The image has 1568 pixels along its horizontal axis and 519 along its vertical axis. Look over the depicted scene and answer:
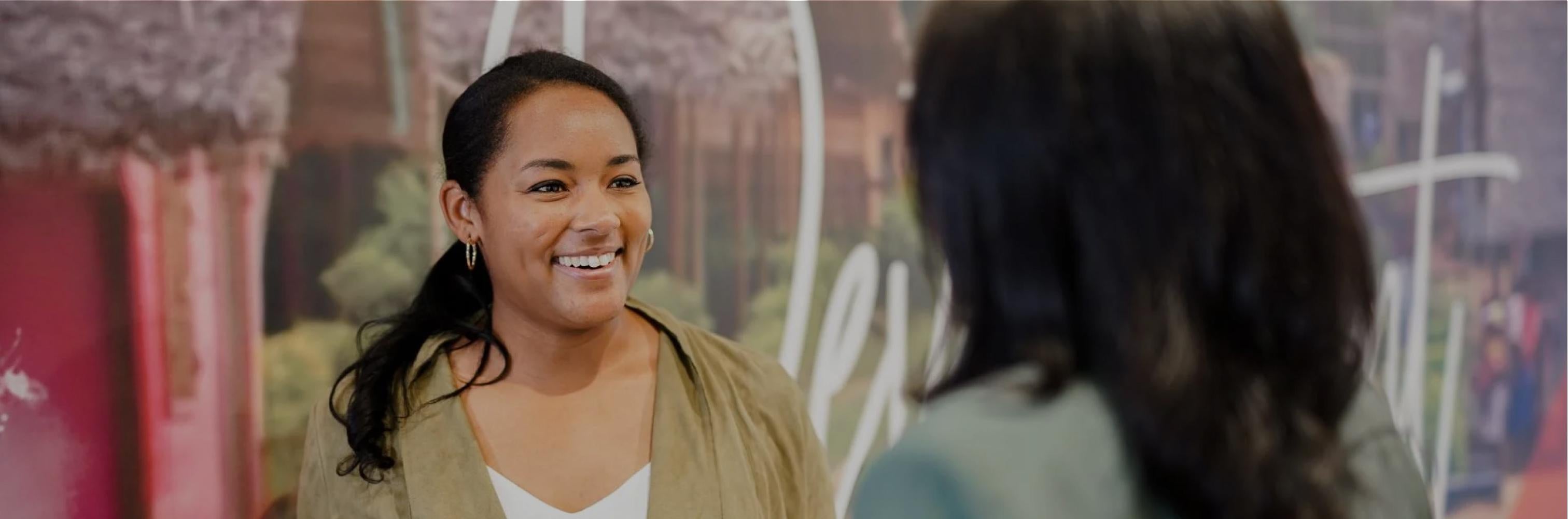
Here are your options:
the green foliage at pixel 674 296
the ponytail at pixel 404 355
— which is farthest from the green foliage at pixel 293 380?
the green foliage at pixel 674 296

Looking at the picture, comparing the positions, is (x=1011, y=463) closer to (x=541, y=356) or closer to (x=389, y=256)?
(x=541, y=356)

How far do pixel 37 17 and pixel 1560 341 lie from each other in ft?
9.61

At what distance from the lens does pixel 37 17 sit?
1.79 m

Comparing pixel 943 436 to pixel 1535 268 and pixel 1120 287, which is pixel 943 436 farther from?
pixel 1535 268

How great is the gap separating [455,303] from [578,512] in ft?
1.21

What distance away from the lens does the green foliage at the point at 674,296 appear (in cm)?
209

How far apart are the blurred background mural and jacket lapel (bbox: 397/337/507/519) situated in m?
0.33

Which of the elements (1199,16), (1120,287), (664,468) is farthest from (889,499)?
(664,468)

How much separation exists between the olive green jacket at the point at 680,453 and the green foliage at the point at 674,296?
0.79 feet

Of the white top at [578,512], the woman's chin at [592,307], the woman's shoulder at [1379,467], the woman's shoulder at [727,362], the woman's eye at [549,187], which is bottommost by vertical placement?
the white top at [578,512]

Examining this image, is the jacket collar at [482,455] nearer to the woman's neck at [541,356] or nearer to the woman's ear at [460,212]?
the woman's neck at [541,356]

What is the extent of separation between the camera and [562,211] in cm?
162

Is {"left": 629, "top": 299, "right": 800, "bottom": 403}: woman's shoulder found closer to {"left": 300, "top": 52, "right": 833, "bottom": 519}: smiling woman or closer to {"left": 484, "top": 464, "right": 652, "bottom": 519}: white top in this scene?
{"left": 300, "top": 52, "right": 833, "bottom": 519}: smiling woman

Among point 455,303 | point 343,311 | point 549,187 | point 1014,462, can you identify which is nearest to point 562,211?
point 549,187
